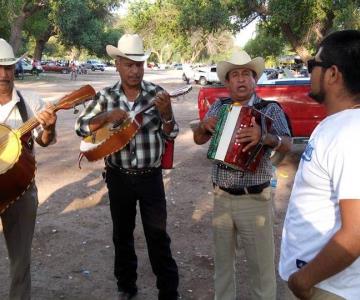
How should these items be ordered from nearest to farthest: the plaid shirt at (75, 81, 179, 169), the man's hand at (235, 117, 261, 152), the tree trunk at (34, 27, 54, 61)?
the man's hand at (235, 117, 261, 152) → the plaid shirt at (75, 81, 179, 169) → the tree trunk at (34, 27, 54, 61)

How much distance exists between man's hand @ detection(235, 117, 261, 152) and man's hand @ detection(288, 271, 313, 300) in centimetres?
128

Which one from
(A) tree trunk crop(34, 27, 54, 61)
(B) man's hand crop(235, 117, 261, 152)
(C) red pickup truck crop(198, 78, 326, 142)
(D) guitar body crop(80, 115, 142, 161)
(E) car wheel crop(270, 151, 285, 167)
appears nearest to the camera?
(B) man's hand crop(235, 117, 261, 152)

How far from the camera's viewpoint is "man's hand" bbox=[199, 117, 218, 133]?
3344mm

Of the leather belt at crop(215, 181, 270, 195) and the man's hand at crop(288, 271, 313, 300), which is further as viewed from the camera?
the leather belt at crop(215, 181, 270, 195)

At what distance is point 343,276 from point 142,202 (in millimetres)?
2186

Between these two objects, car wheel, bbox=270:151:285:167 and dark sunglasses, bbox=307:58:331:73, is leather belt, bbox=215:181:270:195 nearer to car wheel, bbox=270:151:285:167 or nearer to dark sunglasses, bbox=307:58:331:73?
car wheel, bbox=270:151:285:167

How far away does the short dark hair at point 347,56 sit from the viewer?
5.98 ft

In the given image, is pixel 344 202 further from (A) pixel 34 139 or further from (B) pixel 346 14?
(B) pixel 346 14

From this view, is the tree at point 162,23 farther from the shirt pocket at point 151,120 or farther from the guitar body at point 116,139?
the guitar body at point 116,139

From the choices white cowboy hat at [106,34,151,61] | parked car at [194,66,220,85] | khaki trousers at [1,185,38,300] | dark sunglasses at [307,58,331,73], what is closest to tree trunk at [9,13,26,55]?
parked car at [194,66,220,85]

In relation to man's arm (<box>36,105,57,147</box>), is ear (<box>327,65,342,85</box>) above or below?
above

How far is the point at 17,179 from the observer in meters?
3.11

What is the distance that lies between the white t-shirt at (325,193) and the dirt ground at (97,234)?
7.43ft

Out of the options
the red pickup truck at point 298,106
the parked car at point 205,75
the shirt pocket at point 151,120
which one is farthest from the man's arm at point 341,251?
the parked car at point 205,75
